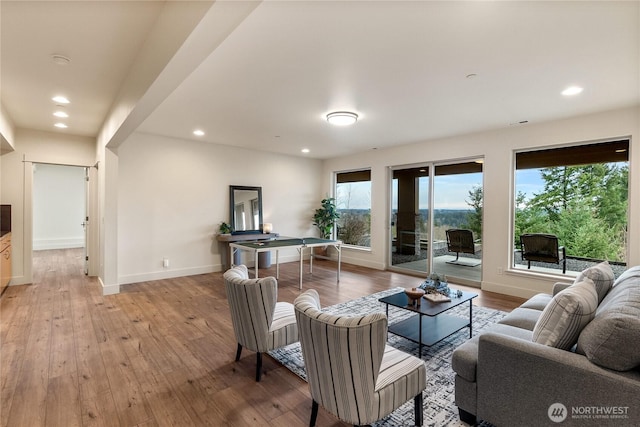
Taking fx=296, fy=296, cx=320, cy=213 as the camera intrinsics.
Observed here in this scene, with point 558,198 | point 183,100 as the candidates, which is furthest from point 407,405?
point 558,198

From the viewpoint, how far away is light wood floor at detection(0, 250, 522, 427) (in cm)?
198

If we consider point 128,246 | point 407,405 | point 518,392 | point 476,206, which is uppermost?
point 476,206

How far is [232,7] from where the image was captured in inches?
55.6

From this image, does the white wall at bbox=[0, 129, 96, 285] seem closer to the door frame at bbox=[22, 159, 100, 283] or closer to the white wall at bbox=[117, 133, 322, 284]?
the door frame at bbox=[22, 159, 100, 283]

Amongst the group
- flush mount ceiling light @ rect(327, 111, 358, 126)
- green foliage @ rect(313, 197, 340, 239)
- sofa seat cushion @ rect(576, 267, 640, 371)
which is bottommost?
sofa seat cushion @ rect(576, 267, 640, 371)

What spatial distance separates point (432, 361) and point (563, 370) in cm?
132

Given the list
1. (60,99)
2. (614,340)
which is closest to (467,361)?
(614,340)

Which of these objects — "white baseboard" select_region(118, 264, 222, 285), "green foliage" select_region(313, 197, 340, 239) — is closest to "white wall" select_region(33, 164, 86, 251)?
"white baseboard" select_region(118, 264, 222, 285)

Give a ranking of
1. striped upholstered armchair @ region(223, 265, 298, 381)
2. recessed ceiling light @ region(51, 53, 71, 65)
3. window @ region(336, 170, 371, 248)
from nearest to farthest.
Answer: striped upholstered armchair @ region(223, 265, 298, 381) < recessed ceiling light @ region(51, 53, 71, 65) < window @ region(336, 170, 371, 248)

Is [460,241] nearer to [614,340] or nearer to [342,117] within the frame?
[342,117]

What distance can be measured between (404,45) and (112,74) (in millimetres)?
2839

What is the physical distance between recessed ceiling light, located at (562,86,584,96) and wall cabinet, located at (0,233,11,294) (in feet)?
24.7

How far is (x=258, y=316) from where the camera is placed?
7.37 ft

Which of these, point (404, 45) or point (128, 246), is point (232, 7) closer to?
point (404, 45)
